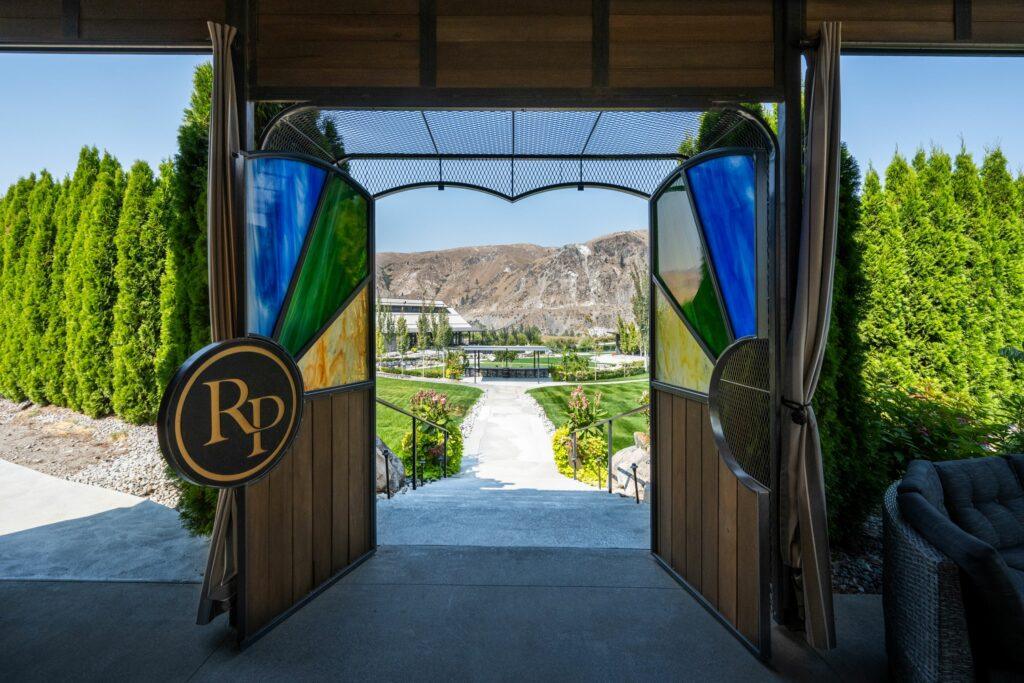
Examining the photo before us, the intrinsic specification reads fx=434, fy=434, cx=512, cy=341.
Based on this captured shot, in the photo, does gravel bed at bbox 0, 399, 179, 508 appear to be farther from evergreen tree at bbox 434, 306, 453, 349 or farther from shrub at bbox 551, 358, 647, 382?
shrub at bbox 551, 358, 647, 382

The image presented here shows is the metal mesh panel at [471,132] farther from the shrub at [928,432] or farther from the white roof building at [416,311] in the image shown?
the white roof building at [416,311]

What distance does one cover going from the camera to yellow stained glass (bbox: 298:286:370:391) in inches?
84.3

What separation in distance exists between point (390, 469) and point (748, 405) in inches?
152

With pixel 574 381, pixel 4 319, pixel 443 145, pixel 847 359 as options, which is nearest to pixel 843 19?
pixel 847 359

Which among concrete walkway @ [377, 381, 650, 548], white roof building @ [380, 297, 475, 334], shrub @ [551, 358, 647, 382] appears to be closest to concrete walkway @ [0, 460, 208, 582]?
Answer: concrete walkway @ [377, 381, 650, 548]

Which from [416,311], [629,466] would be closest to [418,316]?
[416,311]

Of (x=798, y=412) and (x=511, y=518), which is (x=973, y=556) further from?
(x=511, y=518)

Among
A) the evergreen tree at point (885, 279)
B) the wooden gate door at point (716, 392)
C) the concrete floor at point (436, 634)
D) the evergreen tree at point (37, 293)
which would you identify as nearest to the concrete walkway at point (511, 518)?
the concrete floor at point (436, 634)

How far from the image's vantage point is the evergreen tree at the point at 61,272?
17.0ft

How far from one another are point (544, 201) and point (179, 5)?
1531cm

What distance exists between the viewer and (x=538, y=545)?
8.51ft

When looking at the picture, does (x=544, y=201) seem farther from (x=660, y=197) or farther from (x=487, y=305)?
(x=660, y=197)

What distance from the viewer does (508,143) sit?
2.83 m

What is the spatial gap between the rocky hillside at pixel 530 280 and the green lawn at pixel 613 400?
3.54 meters
